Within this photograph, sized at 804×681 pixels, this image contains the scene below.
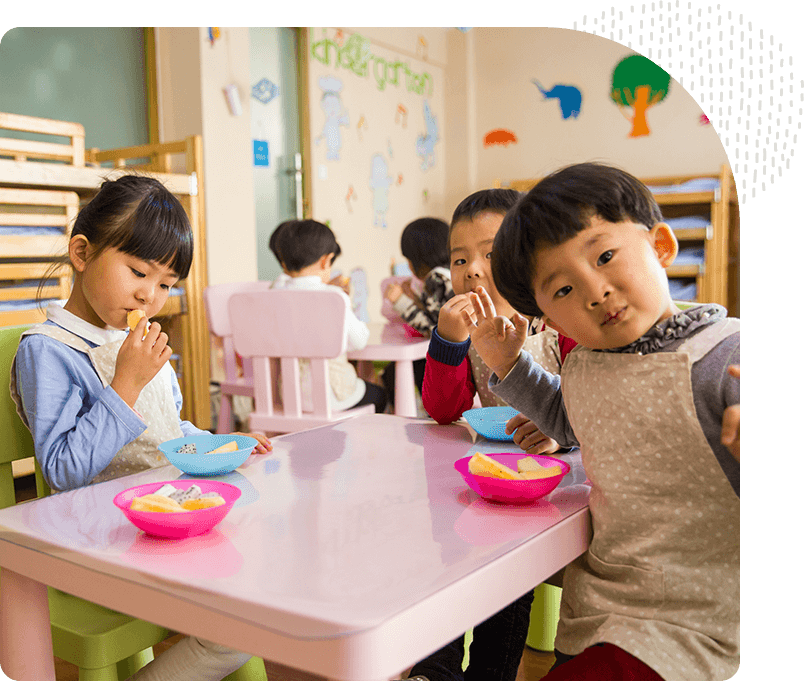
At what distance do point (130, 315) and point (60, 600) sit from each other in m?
0.42

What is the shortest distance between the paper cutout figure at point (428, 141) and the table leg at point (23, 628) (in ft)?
17.4

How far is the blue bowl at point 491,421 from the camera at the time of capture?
107 cm

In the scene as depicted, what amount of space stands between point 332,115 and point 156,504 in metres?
4.49

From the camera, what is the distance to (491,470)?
0.76m

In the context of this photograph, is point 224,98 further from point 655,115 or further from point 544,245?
point 544,245

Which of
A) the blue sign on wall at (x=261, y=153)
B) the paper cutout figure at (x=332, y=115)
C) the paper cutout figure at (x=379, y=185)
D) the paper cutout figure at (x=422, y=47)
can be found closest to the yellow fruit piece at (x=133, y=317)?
the blue sign on wall at (x=261, y=153)

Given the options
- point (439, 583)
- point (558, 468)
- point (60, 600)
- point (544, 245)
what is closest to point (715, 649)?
point (558, 468)

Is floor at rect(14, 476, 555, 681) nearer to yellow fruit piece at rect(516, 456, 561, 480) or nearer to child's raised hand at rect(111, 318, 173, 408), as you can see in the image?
child's raised hand at rect(111, 318, 173, 408)

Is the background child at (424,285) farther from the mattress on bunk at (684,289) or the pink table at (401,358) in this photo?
the mattress on bunk at (684,289)

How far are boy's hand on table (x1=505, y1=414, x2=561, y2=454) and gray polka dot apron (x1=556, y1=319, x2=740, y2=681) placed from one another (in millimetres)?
208

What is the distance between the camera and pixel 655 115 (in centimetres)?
520

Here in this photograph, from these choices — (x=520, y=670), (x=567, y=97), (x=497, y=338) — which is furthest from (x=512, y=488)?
(x=567, y=97)

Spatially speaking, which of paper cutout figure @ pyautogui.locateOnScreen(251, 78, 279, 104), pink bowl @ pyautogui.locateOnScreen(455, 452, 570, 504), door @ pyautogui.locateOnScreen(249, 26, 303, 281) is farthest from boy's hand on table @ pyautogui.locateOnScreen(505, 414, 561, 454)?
paper cutout figure @ pyautogui.locateOnScreen(251, 78, 279, 104)

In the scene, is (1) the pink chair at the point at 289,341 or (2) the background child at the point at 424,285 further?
(2) the background child at the point at 424,285
